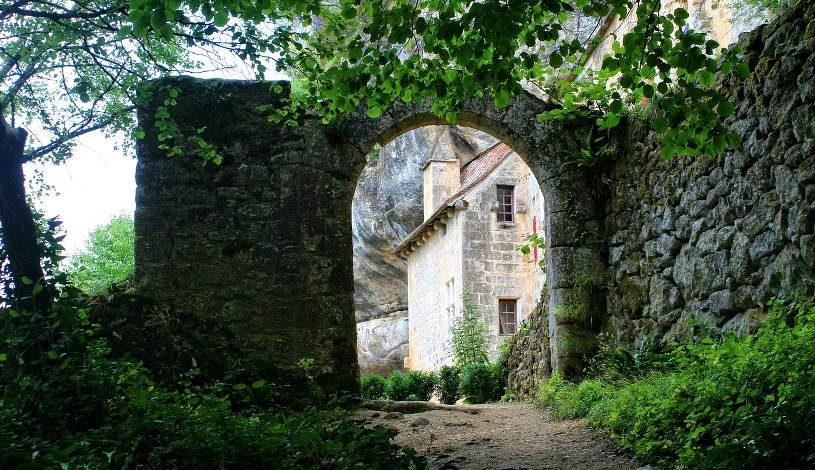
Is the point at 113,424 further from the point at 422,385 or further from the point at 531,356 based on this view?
the point at 422,385

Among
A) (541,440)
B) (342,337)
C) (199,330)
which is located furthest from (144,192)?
(541,440)

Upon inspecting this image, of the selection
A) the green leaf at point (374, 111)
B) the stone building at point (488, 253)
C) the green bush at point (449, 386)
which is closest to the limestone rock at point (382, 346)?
the stone building at point (488, 253)

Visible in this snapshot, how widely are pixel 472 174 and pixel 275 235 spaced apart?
16.5 metres

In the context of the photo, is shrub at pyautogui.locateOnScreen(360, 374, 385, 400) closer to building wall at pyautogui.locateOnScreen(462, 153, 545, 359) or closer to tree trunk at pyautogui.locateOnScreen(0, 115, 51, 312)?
building wall at pyautogui.locateOnScreen(462, 153, 545, 359)

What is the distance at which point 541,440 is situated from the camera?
616 centimetres

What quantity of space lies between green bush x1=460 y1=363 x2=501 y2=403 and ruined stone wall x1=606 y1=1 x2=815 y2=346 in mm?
3746

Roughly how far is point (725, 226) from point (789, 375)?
2210 millimetres

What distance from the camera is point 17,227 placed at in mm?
5012

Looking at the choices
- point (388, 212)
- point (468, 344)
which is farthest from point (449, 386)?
point (388, 212)

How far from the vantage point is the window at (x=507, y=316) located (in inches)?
806

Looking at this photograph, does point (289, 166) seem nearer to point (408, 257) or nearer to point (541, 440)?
point (541, 440)

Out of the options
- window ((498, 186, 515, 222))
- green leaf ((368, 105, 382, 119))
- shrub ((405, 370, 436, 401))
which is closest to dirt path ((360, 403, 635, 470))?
green leaf ((368, 105, 382, 119))

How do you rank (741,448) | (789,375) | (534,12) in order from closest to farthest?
(741,448) < (789,375) < (534,12)

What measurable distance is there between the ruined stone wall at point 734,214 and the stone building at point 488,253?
10891 millimetres
